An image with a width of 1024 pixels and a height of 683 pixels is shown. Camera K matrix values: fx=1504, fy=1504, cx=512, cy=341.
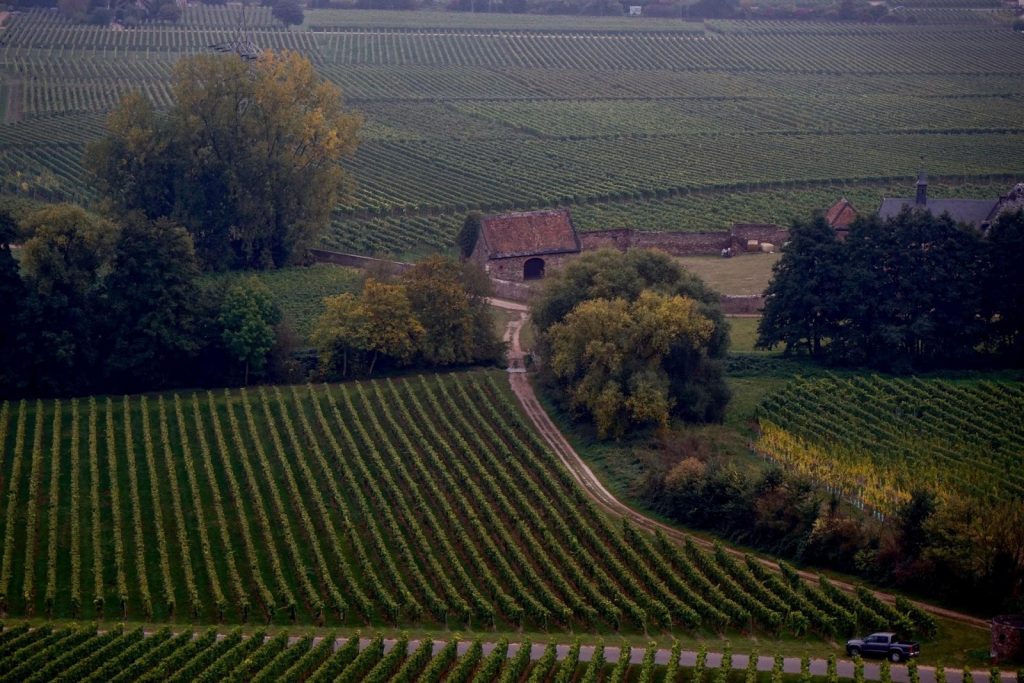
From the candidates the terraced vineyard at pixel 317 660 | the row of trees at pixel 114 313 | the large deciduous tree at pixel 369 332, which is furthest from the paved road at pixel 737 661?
the row of trees at pixel 114 313

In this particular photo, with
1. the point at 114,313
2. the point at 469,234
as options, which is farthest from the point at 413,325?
the point at 469,234

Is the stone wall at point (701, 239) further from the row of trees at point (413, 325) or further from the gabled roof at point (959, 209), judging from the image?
the row of trees at point (413, 325)

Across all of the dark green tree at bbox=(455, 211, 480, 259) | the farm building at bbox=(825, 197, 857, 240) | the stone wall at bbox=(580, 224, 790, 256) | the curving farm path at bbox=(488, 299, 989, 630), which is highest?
the farm building at bbox=(825, 197, 857, 240)

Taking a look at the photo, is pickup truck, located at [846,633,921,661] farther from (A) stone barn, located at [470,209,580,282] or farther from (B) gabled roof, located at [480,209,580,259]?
(B) gabled roof, located at [480,209,580,259]

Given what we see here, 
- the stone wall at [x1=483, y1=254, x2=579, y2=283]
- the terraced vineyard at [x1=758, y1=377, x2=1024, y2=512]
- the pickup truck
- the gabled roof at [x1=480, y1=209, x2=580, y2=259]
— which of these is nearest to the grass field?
the stone wall at [x1=483, y1=254, x2=579, y2=283]

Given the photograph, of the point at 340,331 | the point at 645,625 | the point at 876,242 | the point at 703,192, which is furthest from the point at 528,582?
the point at 703,192

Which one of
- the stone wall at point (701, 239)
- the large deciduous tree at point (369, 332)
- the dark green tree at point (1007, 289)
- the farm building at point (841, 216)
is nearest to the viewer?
the large deciduous tree at point (369, 332)
